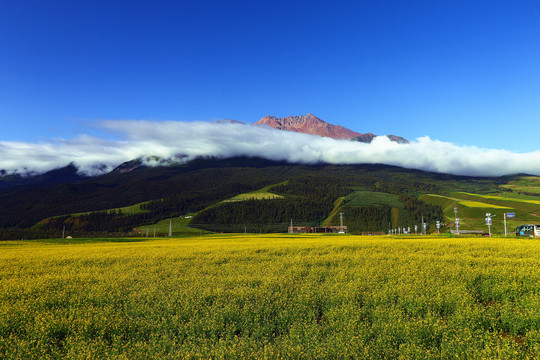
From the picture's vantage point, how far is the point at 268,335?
9.37 metres

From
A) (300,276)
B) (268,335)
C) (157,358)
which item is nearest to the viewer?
(157,358)

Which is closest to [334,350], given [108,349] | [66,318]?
[108,349]

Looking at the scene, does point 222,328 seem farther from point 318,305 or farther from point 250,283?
point 250,283

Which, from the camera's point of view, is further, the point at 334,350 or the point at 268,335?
the point at 268,335

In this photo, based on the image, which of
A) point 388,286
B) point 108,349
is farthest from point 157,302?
point 388,286

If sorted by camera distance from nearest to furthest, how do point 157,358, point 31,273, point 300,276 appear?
1. point 157,358
2. point 300,276
3. point 31,273

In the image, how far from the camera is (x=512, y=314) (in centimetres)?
976

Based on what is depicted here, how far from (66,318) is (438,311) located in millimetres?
13251

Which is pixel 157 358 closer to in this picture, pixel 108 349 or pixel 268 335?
pixel 108 349

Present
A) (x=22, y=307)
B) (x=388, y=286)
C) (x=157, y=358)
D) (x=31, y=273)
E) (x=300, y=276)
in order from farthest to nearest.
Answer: (x=31, y=273) → (x=300, y=276) → (x=388, y=286) → (x=22, y=307) → (x=157, y=358)

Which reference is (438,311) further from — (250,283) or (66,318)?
(66,318)

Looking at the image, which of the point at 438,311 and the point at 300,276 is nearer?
the point at 438,311

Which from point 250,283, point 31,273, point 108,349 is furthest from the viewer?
point 31,273

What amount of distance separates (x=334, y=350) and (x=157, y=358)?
14.5ft
